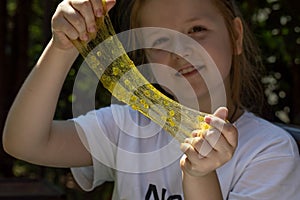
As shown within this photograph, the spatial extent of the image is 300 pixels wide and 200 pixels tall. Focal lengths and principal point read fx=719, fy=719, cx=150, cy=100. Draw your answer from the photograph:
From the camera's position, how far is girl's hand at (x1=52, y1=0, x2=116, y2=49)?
130 cm

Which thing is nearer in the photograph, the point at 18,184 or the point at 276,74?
the point at 18,184

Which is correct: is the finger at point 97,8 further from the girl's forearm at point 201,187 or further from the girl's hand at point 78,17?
the girl's forearm at point 201,187

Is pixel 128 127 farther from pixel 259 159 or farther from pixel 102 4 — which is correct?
pixel 102 4

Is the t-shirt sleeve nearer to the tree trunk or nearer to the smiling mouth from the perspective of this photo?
the smiling mouth

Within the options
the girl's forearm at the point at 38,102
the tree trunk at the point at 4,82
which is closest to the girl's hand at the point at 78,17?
the girl's forearm at the point at 38,102

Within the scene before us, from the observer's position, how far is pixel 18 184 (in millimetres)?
2225

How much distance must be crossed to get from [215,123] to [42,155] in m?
0.58

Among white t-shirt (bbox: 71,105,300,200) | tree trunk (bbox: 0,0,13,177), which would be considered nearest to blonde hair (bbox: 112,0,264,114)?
white t-shirt (bbox: 71,105,300,200)

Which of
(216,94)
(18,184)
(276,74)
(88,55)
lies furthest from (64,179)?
(88,55)

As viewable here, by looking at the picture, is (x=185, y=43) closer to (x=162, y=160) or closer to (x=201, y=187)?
(x=162, y=160)

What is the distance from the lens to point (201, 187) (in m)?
1.29

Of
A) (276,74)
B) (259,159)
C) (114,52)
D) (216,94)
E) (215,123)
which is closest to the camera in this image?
(215,123)

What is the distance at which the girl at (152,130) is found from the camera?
57.9 inches

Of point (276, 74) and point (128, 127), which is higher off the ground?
point (128, 127)
